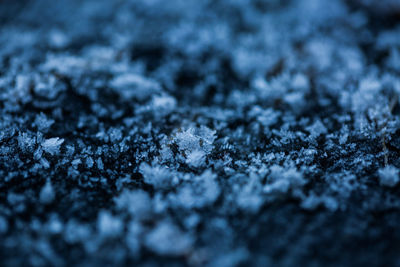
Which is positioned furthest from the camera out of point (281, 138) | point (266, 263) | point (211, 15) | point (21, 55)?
point (211, 15)

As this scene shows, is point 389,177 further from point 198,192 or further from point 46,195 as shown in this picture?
point 46,195

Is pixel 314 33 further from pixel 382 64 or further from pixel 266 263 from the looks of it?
pixel 266 263

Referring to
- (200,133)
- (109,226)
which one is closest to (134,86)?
(200,133)

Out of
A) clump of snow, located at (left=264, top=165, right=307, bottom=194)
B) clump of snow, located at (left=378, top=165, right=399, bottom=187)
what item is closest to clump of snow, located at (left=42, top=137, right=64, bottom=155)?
clump of snow, located at (left=264, top=165, right=307, bottom=194)

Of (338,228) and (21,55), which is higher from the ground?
(21,55)

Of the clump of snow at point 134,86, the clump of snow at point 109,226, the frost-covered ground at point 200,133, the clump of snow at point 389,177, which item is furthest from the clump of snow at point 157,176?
the clump of snow at point 389,177

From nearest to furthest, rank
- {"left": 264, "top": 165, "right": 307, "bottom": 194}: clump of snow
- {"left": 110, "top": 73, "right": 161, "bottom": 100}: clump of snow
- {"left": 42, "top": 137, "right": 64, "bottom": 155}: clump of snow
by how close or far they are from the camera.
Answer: {"left": 264, "top": 165, "right": 307, "bottom": 194}: clump of snow
{"left": 42, "top": 137, "right": 64, "bottom": 155}: clump of snow
{"left": 110, "top": 73, "right": 161, "bottom": 100}: clump of snow

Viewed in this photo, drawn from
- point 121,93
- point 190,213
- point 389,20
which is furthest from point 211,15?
point 190,213

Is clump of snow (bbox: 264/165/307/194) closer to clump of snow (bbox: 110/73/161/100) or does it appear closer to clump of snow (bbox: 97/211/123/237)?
clump of snow (bbox: 97/211/123/237)
